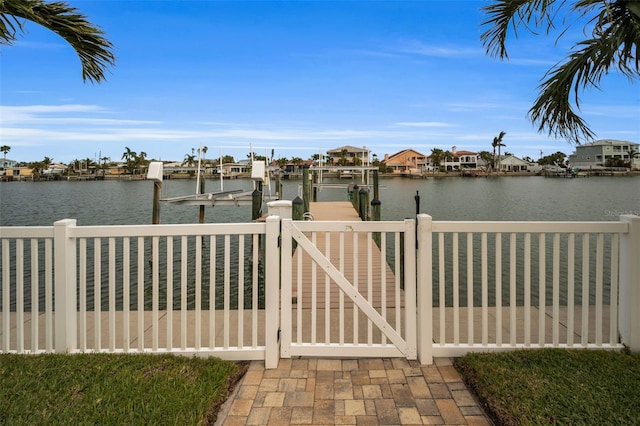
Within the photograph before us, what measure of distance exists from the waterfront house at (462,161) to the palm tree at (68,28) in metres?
108

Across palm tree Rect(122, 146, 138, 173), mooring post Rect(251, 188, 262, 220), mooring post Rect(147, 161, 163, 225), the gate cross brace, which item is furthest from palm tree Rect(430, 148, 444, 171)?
the gate cross brace

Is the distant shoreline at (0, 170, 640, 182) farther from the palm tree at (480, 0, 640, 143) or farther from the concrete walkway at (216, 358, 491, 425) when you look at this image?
the concrete walkway at (216, 358, 491, 425)

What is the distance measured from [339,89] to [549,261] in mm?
12001

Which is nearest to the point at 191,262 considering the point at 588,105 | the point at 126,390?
the point at 126,390

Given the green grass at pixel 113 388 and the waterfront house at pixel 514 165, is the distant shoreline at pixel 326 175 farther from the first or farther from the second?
the green grass at pixel 113 388

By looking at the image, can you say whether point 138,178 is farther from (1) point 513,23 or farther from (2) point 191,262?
(1) point 513,23

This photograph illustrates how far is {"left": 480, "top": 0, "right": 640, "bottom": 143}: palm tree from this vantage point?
12.2 feet

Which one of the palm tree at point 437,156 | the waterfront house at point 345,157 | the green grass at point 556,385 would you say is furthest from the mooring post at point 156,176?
the palm tree at point 437,156

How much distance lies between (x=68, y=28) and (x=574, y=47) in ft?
17.8

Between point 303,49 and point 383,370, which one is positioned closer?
point 383,370

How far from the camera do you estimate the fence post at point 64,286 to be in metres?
3.30

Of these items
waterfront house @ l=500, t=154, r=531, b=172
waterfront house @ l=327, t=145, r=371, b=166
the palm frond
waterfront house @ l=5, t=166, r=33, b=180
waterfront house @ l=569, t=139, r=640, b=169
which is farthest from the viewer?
waterfront house @ l=500, t=154, r=531, b=172

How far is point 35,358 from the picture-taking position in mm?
3279

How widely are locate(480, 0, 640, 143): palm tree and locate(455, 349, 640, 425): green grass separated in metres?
2.74
